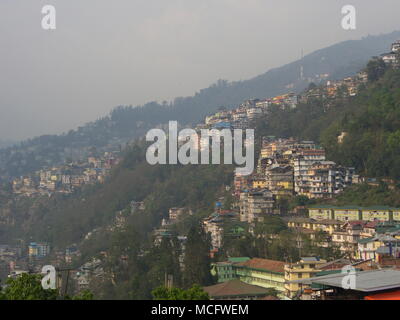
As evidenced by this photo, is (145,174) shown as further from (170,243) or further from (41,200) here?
(170,243)

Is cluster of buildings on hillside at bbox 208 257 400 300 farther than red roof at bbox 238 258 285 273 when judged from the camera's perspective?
No

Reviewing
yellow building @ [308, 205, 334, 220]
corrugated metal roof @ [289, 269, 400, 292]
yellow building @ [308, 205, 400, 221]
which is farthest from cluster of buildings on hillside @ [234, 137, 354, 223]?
corrugated metal roof @ [289, 269, 400, 292]

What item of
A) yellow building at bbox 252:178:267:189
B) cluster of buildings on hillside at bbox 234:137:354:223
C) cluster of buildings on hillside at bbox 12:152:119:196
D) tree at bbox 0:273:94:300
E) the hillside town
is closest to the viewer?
tree at bbox 0:273:94:300

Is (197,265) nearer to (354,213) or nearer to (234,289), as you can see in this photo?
(234,289)

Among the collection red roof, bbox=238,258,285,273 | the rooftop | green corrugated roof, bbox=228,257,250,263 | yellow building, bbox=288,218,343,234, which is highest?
yellow building, bbox=288,218,343,234

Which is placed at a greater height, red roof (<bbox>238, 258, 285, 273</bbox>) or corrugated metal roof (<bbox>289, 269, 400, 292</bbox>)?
corrugated metal roof (<bbox>289, 269, 400, 292</bbox>)

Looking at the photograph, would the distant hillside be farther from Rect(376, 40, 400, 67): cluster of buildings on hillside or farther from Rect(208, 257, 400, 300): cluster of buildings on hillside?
Rect(208, 257, 400, 300): cluster of buildings on hillside

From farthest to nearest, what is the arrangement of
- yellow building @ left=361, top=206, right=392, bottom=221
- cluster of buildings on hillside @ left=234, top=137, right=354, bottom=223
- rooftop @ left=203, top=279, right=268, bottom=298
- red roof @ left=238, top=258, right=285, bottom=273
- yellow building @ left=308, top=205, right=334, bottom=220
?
cluster of buildings on hillside @ left=234, top=137, right=354, bottom=223 < yellow building @ left=308, top=205, right=334, bottom=220 < yellow building @ left=361, top=206, right=392, bottom=221 < red roof @ left=238, top=258, right=285, bottom=273 < rooftop @ left=203, top=279, right=268, bottom=298
